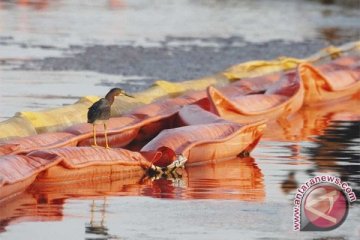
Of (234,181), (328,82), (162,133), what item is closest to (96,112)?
(162,133)

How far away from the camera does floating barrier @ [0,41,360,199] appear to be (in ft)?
37.4

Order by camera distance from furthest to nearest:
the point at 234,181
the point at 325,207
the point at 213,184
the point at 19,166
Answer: the point at 234,181 → the point at 213,184 → the point at 19,166 → the point at 325,207

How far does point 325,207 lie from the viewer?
10.3 m

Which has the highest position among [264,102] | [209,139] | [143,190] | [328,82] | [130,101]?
[328,82]

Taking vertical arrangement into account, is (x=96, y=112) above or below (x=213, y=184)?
above

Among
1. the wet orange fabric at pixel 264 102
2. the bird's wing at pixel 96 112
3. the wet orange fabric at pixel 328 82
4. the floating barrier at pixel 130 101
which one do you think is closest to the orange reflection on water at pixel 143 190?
the bird's wing at pixel 96 112

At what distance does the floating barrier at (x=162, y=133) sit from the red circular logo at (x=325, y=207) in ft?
6.42

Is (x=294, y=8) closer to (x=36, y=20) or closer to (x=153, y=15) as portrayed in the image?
(x=153, y=15)

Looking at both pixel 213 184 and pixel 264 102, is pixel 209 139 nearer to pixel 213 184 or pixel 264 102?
pixel 213 184

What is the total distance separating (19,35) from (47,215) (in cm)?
1907

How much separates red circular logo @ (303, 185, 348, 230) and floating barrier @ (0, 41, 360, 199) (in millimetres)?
1956

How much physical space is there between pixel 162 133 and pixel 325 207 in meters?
3.11

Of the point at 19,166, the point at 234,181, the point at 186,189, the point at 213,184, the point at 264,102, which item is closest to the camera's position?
the point at 19,166

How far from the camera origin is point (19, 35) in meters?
28.9
